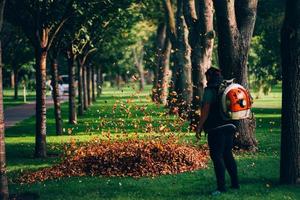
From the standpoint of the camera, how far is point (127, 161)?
1305 cm

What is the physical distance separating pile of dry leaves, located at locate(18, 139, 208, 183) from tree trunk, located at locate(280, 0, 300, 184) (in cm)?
249

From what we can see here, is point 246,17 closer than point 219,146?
No

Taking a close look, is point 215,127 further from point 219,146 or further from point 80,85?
point 80,85

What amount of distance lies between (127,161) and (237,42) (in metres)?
4.78

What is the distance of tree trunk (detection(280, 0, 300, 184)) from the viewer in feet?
36.9

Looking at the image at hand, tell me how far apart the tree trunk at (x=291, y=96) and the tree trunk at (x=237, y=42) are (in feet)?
14.7

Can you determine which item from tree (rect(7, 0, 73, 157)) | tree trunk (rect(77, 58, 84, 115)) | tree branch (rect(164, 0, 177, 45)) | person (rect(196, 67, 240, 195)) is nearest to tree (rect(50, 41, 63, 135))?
tree (rect(7, 0, 73, 157))

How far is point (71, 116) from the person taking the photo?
27812 millimetres

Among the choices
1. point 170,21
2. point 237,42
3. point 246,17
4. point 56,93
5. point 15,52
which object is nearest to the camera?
point 237,42

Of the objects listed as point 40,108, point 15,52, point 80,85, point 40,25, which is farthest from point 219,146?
point 15,52

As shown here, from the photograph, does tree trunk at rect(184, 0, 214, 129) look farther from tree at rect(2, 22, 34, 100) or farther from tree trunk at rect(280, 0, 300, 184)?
tree at rect(2, 22, 34, 100)

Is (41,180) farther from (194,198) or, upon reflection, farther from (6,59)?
(6,59)

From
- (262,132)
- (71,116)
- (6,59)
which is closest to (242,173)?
(262,132)

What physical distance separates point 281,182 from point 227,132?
1.66 meters
